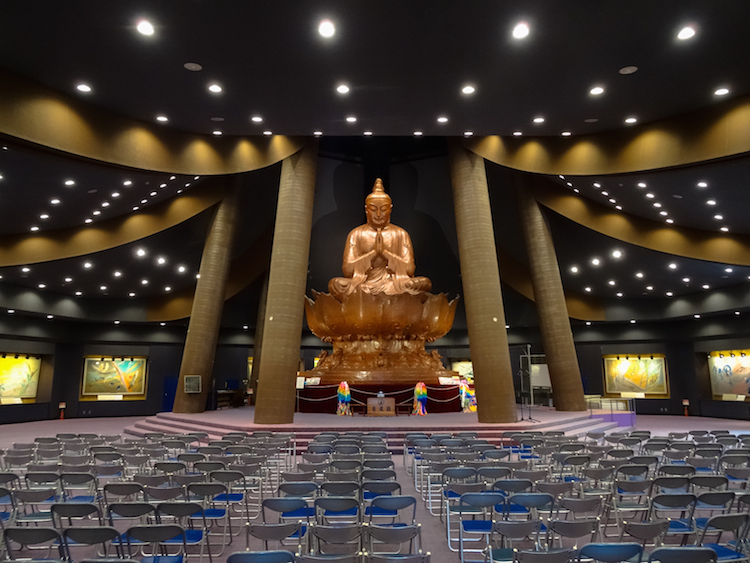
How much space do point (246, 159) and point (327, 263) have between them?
1218cm

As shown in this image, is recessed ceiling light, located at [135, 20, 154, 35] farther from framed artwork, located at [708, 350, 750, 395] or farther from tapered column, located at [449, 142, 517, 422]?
framed artwork, located at [708, 350, 750, 395]

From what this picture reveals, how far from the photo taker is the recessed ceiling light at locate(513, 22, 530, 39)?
25.2 ft

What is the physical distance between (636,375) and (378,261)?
581 inches

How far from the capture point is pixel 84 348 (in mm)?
22875

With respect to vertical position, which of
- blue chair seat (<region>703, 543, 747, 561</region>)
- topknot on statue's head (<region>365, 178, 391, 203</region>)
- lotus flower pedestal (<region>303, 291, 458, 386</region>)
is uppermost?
topknot on statue's head (<region>365, 178, 391, 203</region>)

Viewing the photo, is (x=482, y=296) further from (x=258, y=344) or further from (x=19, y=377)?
(x=19, y=377)

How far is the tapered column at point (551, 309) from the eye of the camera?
16.3 metres

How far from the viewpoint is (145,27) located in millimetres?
7570

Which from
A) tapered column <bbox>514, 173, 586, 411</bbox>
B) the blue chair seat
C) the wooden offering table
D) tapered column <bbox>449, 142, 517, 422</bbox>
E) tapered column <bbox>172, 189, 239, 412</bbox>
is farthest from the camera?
tapered column <bbox>514, 173, 586, 411</bbox>

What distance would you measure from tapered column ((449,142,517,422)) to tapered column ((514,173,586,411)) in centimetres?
396

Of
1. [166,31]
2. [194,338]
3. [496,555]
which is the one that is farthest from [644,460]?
[194,338]

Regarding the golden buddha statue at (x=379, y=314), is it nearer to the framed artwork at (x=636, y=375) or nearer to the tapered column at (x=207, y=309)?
the tapered column at (x=207, y=309)

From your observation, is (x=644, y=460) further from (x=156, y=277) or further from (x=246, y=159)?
(x=156, y=277)

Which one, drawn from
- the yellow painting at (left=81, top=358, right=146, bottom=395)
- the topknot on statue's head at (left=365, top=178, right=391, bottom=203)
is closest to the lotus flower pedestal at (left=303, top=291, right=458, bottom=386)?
the topknot on statue's head at (left=365, top=178, right=391, bottom=203)
